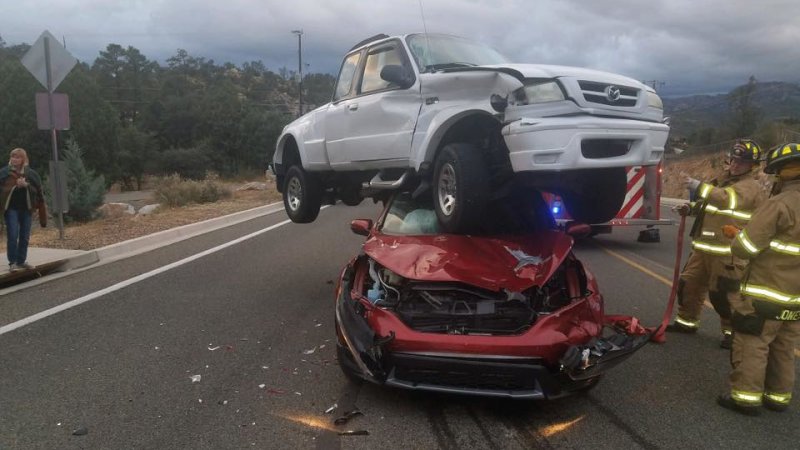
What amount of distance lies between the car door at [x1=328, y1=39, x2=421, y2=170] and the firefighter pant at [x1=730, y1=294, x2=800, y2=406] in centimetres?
310

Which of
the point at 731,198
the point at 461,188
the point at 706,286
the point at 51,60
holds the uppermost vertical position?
the point at 51,60

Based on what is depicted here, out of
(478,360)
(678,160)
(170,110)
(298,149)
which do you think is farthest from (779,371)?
(170,110)

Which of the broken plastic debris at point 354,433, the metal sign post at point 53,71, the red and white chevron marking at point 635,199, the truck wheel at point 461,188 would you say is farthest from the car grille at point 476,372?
the metal sign post at point 53,71

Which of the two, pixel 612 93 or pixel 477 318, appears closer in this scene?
pixel 477 318

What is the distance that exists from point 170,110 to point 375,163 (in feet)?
260

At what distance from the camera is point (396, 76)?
5.68 m

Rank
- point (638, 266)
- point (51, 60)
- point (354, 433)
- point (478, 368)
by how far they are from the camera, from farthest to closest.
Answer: point (51, 60)
point (638, 266)
point (354, 433)
point (478, 368)

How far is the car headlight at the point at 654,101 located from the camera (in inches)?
202

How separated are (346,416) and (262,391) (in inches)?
30.9

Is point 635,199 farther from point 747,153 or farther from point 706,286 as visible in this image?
point 747,153

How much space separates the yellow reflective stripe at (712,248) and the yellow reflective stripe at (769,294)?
52.4 inches

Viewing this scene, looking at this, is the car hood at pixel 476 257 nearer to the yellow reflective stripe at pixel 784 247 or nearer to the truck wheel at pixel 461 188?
the truck wheel at pixel 461 188


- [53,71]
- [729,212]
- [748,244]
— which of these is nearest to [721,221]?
[729,212]

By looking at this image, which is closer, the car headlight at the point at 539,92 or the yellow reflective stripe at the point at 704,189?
the car headlight at the point at 539,92
